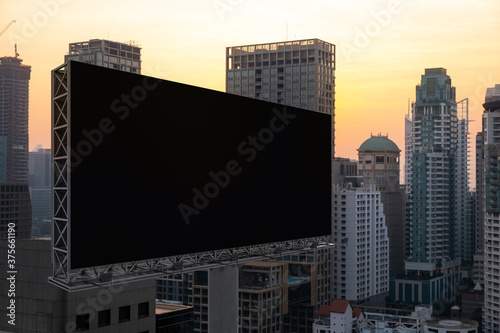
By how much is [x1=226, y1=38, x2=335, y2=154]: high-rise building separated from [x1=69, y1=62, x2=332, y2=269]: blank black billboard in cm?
13413

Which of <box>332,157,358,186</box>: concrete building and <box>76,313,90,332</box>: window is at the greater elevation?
<box>332,157,358,186</box>: concrete building

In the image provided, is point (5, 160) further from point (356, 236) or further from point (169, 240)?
point (169, 240)

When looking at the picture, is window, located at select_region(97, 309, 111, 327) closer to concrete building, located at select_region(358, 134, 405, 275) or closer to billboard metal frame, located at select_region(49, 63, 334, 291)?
billboard metal frame, located at select_region(49, 63, 334, 291)

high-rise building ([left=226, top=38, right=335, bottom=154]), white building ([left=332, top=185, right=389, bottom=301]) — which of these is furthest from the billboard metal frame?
high-rise building ([left=226, top=38, right=335, bottom=154])

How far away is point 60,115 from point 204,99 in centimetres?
621

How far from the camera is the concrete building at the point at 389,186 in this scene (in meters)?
181

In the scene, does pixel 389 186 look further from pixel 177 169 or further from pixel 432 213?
pixel 177 169

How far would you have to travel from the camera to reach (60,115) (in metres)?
20.8

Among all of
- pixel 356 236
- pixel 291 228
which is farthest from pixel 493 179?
pixel 291 228

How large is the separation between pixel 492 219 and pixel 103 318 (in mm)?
104173

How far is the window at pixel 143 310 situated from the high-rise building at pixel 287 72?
134 m

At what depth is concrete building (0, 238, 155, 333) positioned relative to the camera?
2825cm

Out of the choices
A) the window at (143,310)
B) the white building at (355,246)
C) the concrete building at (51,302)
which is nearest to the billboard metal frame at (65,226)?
the concrete building at (51,302)

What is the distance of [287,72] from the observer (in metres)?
168
